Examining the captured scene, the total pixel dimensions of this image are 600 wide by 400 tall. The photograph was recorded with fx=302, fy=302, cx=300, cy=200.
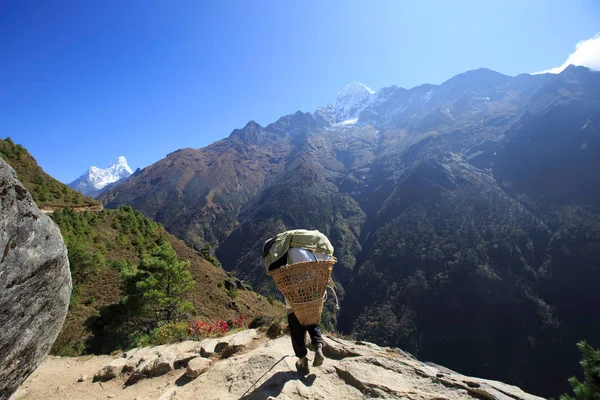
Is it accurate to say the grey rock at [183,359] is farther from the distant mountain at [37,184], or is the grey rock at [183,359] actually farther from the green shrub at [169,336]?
the distant mountain at [37,184]

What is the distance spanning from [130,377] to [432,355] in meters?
131

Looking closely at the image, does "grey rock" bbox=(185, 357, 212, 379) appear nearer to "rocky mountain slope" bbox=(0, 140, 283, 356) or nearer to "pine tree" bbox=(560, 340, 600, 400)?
"rocky mountain slope" bbox=(0, 140, 283, 356)

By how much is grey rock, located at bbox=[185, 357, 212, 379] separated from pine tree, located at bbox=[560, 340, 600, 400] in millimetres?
6471

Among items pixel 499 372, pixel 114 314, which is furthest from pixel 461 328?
pixel 114 314

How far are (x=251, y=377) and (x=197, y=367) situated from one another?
4.14ft

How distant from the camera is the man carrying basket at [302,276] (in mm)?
3832

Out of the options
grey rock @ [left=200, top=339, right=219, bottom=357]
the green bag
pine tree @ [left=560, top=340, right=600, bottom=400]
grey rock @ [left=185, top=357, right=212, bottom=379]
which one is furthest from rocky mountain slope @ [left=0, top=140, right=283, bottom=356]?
pine tree @ [left=560, top=340, right=600, bottom=400]

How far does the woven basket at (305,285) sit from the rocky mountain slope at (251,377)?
98 cm

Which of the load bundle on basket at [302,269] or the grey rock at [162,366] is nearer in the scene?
the load bundle on basket at [302,269]

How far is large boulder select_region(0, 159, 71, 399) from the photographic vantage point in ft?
8.73

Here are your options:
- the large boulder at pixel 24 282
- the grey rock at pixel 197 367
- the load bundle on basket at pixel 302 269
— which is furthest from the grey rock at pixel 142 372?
the load bundle on basket at pixel 302 269

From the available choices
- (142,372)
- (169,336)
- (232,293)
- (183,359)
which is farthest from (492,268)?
(142,372)

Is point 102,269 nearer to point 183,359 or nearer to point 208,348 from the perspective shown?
point 208,348

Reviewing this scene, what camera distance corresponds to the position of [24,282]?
2.81 meters
